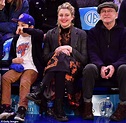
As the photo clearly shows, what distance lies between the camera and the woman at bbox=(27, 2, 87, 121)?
3541 mm

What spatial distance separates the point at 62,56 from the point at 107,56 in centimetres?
50

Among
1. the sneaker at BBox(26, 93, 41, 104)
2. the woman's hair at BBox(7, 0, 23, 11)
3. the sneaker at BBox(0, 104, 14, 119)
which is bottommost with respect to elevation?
the sneaker at BBox(0, 104, 14, 119)

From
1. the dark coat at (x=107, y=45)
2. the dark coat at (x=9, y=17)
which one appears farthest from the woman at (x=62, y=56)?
the dark coat at (x=9, y=17)

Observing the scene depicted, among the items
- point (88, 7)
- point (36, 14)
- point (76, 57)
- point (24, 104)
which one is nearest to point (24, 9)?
point (36, 14)

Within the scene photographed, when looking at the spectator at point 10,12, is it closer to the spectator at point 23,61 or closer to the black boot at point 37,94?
the spectator at point 23,61

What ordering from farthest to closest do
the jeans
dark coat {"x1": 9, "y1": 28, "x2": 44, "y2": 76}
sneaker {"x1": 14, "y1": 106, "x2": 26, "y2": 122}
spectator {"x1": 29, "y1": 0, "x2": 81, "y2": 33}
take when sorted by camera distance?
spectator {"x1": 29, "y1": 0, "x2": 81, "y2": 33}
dark coat {"x1": 9, "y1": 28, "x2": 44, "y2": 76}
the jeans
sneaker {"x1": 14, "y1": 106, "x2": 26, "y2": 122}

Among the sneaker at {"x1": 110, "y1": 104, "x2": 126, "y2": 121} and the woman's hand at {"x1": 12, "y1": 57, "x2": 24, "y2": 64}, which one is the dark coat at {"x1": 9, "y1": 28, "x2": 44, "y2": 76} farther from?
the sneaker at {"x1": 110, "y1": 104, "x2": 126, "y2": 121}

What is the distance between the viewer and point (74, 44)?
12.6ft

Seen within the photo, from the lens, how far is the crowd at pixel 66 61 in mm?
3510

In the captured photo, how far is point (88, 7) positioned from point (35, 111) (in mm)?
1668

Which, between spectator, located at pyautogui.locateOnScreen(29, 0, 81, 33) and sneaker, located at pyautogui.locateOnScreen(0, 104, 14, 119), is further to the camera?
spectator, located at pyautogui.locateOnScreen(29, 0, 81, 33)

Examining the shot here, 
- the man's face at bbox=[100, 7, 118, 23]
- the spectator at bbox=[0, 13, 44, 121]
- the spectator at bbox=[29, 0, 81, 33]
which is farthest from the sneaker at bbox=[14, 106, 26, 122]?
the spectator at bbox=[29, 0, 81, 33]

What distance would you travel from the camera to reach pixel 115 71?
356 centimetres

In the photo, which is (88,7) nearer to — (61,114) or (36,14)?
(36,14)
